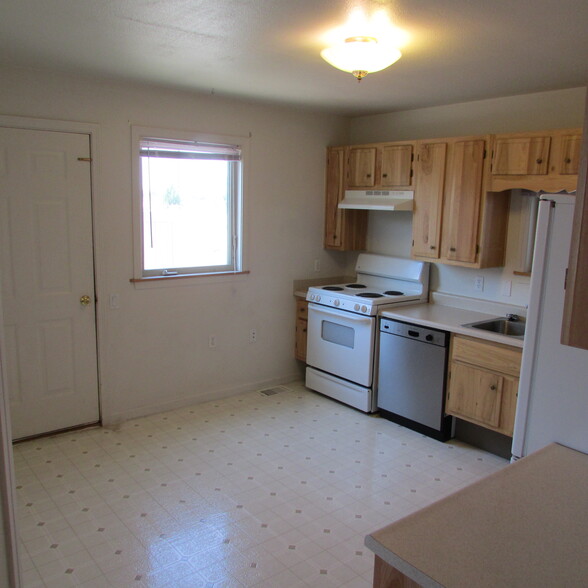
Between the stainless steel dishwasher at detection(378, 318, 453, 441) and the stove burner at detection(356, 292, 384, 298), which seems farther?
the stove burner at detection(356, 292, 384, 298)

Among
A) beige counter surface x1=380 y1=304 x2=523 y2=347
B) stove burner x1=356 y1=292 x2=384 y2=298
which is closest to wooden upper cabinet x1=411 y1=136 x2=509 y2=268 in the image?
beige counter surface x1=380 y1=304 x2=523 y2=347

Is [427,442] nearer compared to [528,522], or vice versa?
[528,522]

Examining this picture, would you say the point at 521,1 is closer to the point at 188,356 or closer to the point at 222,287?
the point at 222,287

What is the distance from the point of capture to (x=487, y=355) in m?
3.53

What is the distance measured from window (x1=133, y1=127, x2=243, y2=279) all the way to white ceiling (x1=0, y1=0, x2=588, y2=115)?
490mm

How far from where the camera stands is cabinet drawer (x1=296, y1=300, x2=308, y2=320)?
495 centimetres

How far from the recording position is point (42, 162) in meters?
3.53

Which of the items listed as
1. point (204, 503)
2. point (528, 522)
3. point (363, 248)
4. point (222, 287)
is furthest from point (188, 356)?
point (528, 522)

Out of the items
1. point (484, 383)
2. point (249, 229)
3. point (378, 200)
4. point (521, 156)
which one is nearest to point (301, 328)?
point (249, 229)

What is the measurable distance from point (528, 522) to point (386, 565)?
422 mm

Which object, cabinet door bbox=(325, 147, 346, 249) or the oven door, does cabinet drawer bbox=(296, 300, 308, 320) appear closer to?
the oven door

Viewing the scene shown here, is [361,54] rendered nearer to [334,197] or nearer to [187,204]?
[187,204]

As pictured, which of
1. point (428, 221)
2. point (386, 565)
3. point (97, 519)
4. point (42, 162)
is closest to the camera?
point (386, 565)

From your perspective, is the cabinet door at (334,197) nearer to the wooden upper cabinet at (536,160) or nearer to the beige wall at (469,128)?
the beige wall at (469,128)
